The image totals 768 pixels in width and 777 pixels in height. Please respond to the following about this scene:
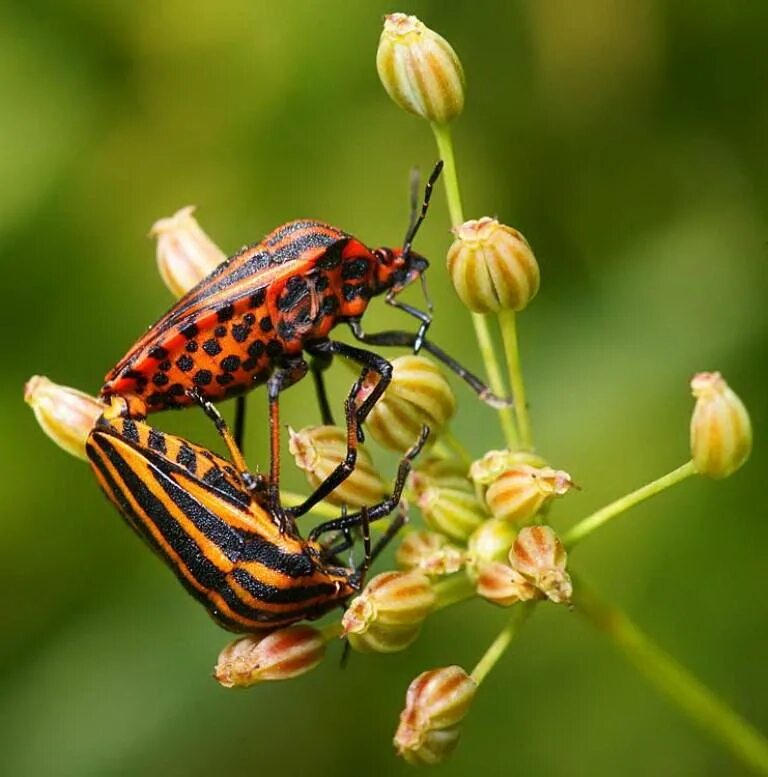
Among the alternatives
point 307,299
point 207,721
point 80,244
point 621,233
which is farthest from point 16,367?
point 621,233

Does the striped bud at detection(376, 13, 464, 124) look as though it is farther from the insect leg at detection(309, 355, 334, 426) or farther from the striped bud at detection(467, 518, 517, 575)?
the striped bud at detection(467, 518, 517, 575)

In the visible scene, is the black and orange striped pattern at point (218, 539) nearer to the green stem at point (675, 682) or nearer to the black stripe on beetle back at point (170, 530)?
the black stripe on beetle back at point (170, 530)

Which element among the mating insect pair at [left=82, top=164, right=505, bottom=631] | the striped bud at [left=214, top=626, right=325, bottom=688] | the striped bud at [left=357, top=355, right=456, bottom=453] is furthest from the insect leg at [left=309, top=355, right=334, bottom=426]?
the striped bud at [left=214, top=626, right=325, bottom=688]

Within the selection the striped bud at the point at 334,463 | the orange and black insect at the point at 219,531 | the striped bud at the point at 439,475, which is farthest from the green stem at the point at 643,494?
the striped bud at the point at 334,463

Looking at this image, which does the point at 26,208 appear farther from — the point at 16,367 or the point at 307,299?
the point at 307,299

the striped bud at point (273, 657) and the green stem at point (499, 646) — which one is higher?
the striped bud at point (273, 657)

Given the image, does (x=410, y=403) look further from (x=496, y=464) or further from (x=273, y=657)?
(x=273, y=657)
